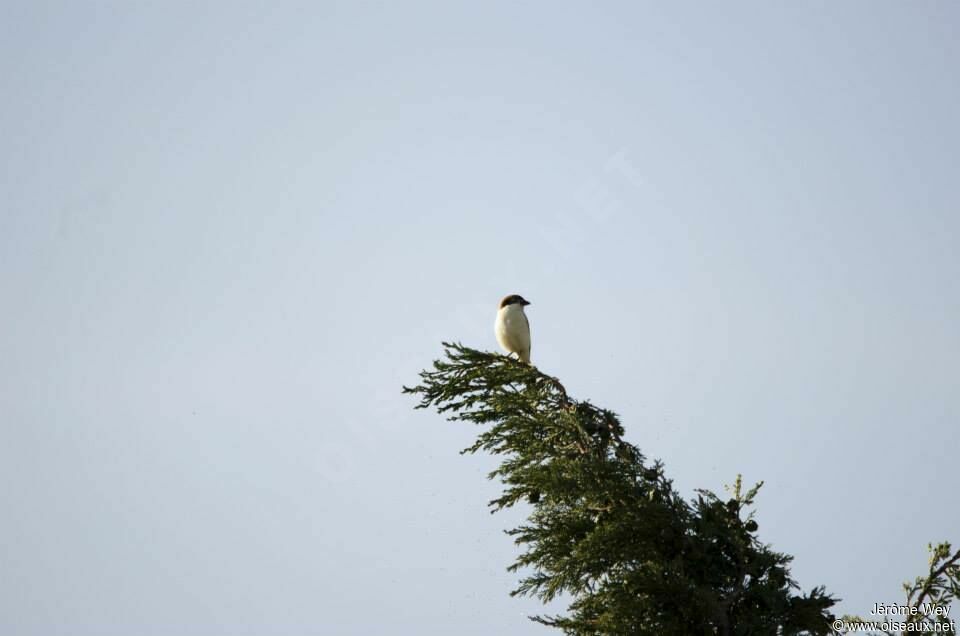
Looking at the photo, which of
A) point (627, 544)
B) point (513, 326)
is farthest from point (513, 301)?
point (627, 544)

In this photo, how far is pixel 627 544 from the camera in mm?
7977

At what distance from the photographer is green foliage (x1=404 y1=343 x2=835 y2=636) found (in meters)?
7.57

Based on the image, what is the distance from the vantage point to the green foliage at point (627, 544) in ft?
24.8

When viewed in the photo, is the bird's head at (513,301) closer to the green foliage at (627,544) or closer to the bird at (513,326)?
the bird at (513,326)

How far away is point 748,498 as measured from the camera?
8.55m

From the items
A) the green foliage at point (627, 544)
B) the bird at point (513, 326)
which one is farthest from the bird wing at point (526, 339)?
the green foliage at point (627, 544)

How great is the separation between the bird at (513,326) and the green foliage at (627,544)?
16.0 ft

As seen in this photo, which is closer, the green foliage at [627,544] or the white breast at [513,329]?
the green foliage at [627,544]

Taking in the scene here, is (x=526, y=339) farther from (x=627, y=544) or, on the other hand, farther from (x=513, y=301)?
(x=627, y=544)

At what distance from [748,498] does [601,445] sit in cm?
142

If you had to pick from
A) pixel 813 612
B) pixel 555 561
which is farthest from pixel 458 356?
pixel 813 612

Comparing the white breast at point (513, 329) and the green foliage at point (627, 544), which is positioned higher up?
the white breast at point (513, 329)

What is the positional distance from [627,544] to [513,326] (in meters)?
6.42

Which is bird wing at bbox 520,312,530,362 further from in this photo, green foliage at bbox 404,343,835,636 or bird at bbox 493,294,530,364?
green foliage at bbox 404,343,835,636
